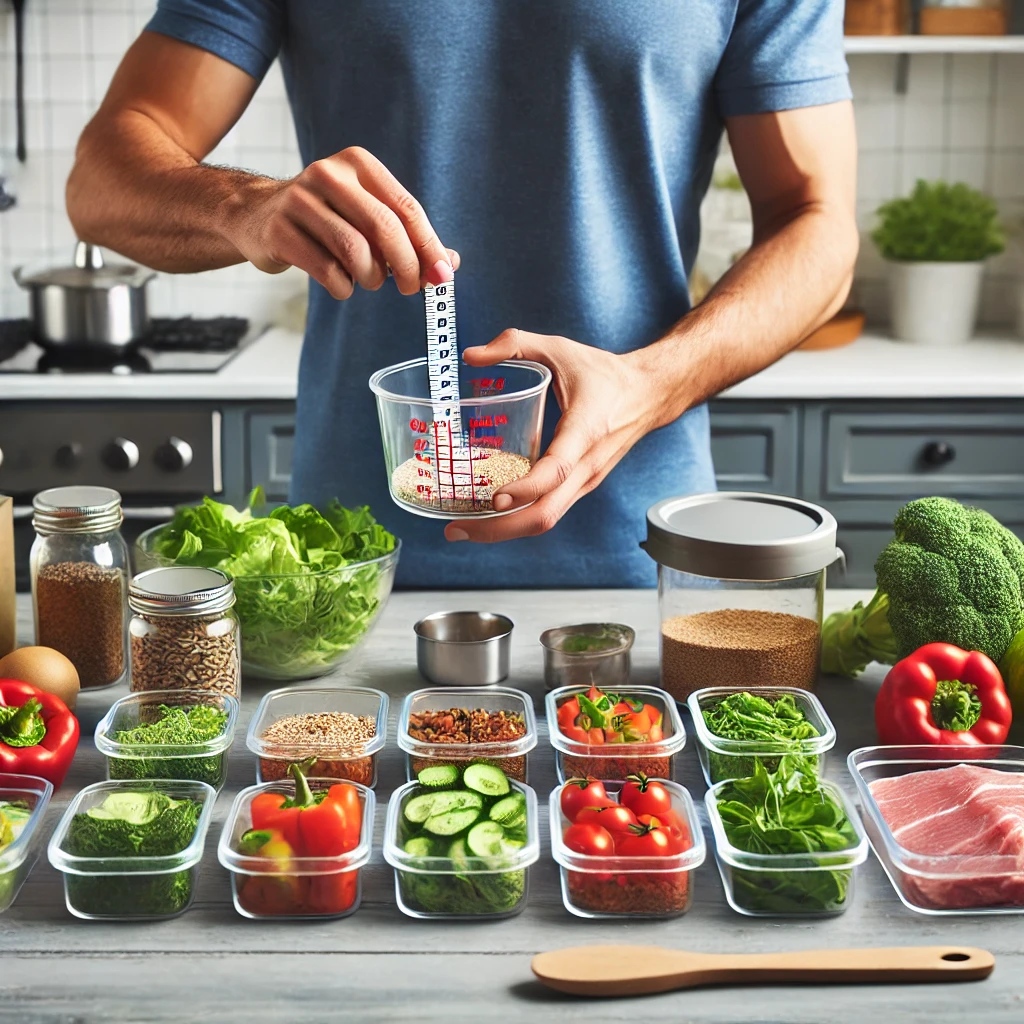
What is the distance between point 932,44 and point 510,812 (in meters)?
2.49

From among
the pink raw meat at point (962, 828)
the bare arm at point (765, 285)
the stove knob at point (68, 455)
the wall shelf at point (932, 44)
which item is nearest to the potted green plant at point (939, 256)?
the wall shelf at point (932, 44)

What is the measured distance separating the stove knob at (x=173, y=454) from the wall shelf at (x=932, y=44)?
5.60ft

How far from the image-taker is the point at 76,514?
1.30m

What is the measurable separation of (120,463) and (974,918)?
2.05 meters

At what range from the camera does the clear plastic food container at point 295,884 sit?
95cm

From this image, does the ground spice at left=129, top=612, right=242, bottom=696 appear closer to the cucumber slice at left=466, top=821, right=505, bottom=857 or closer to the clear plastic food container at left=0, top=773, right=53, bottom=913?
the clear plastic food container at left=0, top=773, right=53, bottom=913

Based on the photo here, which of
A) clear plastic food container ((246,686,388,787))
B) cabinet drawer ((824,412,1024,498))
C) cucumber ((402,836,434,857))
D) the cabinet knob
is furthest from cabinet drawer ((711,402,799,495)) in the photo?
cucumber ((402,836,434,857))

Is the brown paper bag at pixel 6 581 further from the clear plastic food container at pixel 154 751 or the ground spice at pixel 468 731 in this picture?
the ground spice at pixel 468 731

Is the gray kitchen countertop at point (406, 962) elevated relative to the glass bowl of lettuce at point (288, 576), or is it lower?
lower

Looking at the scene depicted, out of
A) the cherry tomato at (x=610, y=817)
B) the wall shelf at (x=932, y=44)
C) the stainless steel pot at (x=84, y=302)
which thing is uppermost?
the wall shelf at (x=932, y=44)

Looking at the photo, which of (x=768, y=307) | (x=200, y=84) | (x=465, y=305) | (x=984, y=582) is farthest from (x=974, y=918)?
(x=200, y=84)

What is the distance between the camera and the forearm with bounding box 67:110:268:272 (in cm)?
143

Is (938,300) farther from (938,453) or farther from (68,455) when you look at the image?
(68,455)

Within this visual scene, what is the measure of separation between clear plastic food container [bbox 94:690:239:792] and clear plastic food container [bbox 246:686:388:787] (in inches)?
1.2
